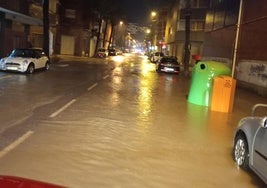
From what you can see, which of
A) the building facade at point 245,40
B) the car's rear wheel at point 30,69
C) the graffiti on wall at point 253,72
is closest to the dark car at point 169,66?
the building facade at point 245,40

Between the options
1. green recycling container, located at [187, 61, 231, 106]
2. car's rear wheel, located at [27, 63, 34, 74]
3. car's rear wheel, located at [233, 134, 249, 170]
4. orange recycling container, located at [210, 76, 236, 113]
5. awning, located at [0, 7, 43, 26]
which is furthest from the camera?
awning, located at [0, 7, 43, 26]

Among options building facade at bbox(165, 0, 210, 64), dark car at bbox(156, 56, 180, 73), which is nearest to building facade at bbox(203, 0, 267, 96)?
dark car at bbox(156, 56, 180, 73)

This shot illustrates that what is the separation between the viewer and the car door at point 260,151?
5.97 meters

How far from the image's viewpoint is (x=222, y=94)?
1408 centimetres

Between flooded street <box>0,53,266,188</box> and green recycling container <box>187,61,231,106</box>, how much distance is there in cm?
217

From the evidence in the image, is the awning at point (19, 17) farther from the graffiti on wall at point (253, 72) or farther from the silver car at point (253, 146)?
the silver car at point (253, 146)

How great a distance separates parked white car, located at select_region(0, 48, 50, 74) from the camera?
23.6 m

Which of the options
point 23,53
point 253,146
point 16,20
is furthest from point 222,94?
point 16,20

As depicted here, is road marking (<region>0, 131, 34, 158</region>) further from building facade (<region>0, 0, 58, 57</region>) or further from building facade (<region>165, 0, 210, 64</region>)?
building facade (<region>165, 0, 210, 64</region>)

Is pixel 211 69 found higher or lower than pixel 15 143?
higher

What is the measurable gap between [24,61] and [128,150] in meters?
17.5

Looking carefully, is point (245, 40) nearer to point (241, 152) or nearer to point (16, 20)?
point (16, 20)

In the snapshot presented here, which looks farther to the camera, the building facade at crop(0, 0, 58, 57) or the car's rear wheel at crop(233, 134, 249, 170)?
the building facade at crop(0, 0, 58, 57)

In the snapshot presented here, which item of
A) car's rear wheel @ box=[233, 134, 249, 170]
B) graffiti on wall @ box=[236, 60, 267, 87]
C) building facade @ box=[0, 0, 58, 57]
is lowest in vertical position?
car's rear wheel @ box=[233, 134, 249, 170]
